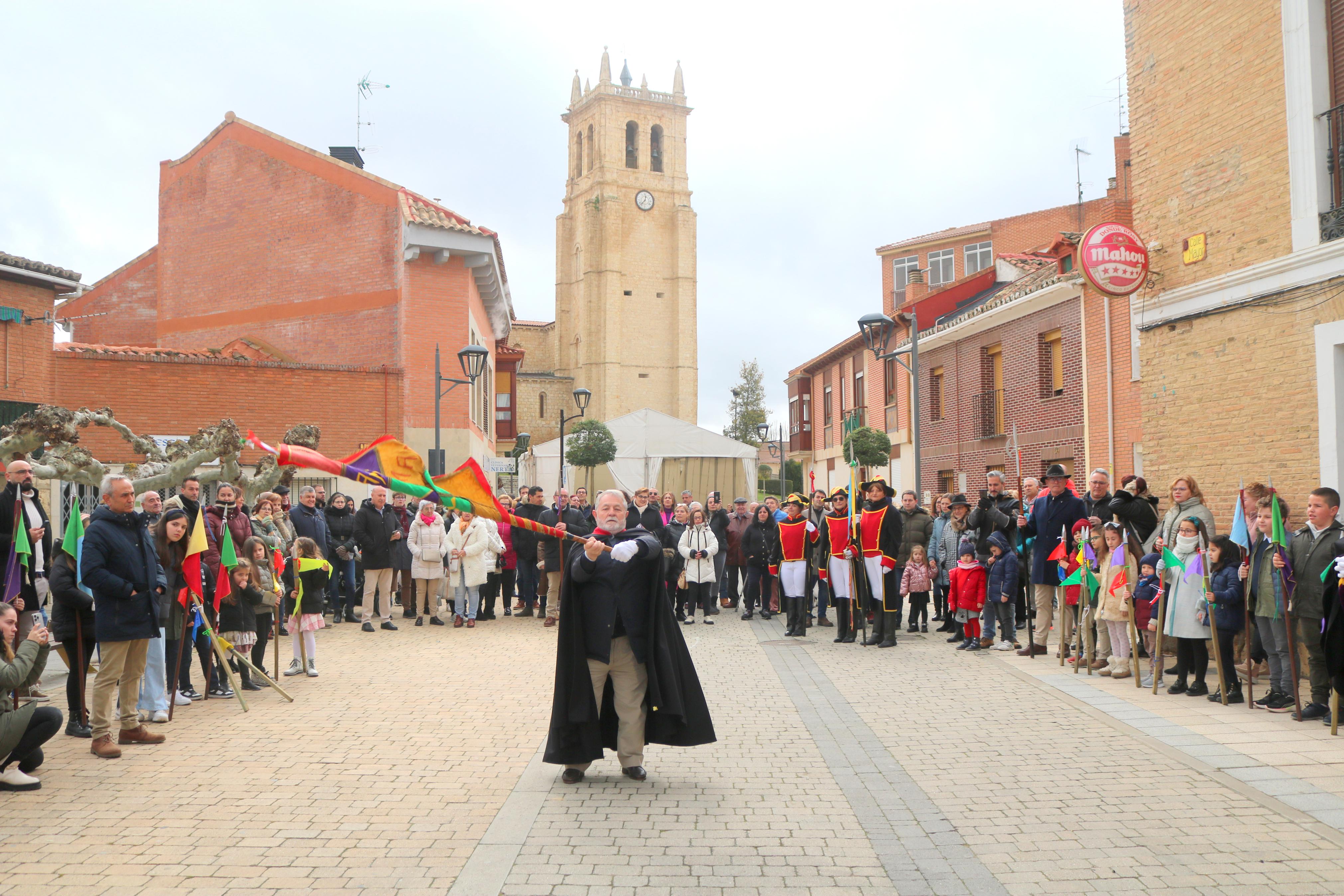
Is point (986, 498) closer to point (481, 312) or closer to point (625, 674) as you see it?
point (625, 674)

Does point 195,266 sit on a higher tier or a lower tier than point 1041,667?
higher

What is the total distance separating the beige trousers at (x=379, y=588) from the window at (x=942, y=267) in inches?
1061

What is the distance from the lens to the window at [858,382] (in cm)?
3644

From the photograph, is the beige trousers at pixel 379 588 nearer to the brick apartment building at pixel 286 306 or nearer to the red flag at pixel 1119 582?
the brick apartment building at pixel 286 306

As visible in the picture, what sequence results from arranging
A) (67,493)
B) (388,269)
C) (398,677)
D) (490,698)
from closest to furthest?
(490,698) < (398,677) < (67,493) < (388,269)

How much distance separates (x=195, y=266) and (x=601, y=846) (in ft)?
83.2

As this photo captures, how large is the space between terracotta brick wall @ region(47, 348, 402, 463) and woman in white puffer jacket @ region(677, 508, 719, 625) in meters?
8.77

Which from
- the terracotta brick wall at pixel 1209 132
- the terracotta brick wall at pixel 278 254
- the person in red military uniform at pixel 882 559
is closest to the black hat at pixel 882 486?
the person in red military uniform at pixel 882 559

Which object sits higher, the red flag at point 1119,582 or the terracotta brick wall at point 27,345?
the terracotta brick wall at point 27,345

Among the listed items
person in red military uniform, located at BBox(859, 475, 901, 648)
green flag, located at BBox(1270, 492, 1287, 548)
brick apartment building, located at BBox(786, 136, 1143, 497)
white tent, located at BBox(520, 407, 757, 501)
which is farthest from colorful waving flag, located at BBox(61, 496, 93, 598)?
white tent, located at BBox(520, 407, 757, 501)

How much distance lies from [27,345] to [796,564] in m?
13.9

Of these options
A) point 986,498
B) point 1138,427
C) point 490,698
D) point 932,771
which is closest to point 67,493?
point 490,698

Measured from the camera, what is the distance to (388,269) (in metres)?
23.9

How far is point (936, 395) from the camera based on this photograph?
29.3 meters
